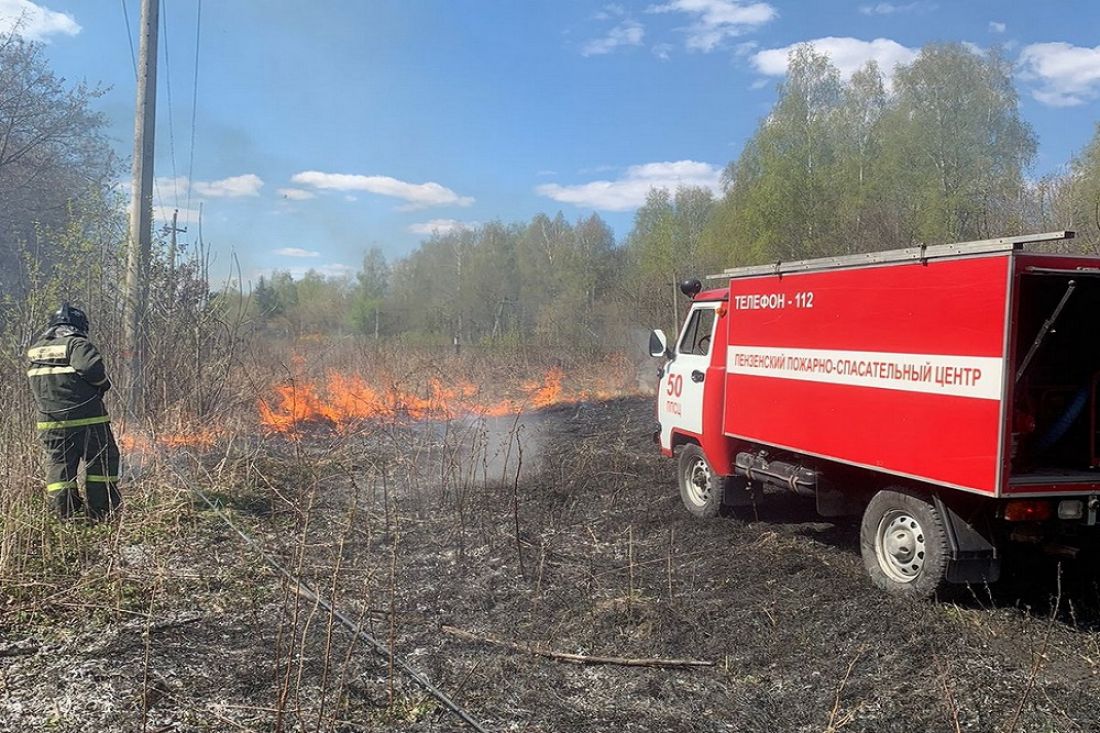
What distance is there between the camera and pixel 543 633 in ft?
15.3

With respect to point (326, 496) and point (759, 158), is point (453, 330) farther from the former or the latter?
point (326, 496)

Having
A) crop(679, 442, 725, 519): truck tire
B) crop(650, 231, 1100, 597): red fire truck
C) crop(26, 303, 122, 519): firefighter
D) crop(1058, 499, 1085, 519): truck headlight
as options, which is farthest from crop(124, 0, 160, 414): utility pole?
crop(1058, 499, 1085, 519): truck headlight

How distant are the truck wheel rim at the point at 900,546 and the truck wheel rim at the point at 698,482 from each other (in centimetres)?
220

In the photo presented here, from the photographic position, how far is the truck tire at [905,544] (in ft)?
15.9

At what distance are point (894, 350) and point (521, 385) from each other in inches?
614

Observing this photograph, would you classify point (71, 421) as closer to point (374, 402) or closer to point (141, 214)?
point (141, 214)

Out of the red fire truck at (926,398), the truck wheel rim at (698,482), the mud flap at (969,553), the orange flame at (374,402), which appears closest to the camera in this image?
the red fire truck at (926,398)

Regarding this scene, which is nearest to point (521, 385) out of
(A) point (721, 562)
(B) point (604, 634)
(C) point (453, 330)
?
(C) point (453, 330)

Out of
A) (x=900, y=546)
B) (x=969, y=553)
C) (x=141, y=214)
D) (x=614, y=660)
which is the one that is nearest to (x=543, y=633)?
(x=614, y=660)

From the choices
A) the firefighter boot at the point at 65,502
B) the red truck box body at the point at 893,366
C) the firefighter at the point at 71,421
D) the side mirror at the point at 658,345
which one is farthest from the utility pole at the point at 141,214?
the red truck box body at the point at 893,366

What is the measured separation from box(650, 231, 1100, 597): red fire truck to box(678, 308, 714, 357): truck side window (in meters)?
0.46

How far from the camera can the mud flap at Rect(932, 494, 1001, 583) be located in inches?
185

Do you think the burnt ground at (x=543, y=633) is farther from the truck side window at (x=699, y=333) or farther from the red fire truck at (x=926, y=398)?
the truck side window at (x=699, y=333)

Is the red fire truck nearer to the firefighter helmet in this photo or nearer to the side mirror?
the side mirror
